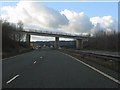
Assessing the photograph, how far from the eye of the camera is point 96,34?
140 m

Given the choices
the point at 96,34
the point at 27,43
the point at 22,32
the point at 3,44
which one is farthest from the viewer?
the point at 96,34

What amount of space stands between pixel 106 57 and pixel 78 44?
106 meters

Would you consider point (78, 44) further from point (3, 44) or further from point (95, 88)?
point (95, 88)

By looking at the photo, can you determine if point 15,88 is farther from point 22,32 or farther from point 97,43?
point 97,43

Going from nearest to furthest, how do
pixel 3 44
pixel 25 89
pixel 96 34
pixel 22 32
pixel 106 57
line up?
pixel 25 89, pixel 106 57, pixel 3 44, pixel 22 32, pixel 96 34

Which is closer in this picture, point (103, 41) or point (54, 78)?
point (54, 78)

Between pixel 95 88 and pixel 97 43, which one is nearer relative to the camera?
pixel 95 88

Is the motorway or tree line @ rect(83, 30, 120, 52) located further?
tree line @ rect(83, 30, 120, 52)

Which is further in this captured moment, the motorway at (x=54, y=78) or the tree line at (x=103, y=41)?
the tree line at (x=103, y=41)

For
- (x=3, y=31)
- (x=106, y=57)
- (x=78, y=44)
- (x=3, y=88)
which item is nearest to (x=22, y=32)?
(x=78, y=44)

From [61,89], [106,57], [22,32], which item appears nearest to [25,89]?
[61,89]

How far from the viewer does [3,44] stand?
266ft

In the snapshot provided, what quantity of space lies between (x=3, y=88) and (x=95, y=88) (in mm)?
3313

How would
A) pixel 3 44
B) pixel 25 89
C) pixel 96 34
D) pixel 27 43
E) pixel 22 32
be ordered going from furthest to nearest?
pixel 96 34 → pixel 27 43 → pixel 22 32 → pixel 3 44 → pixel 25 89
